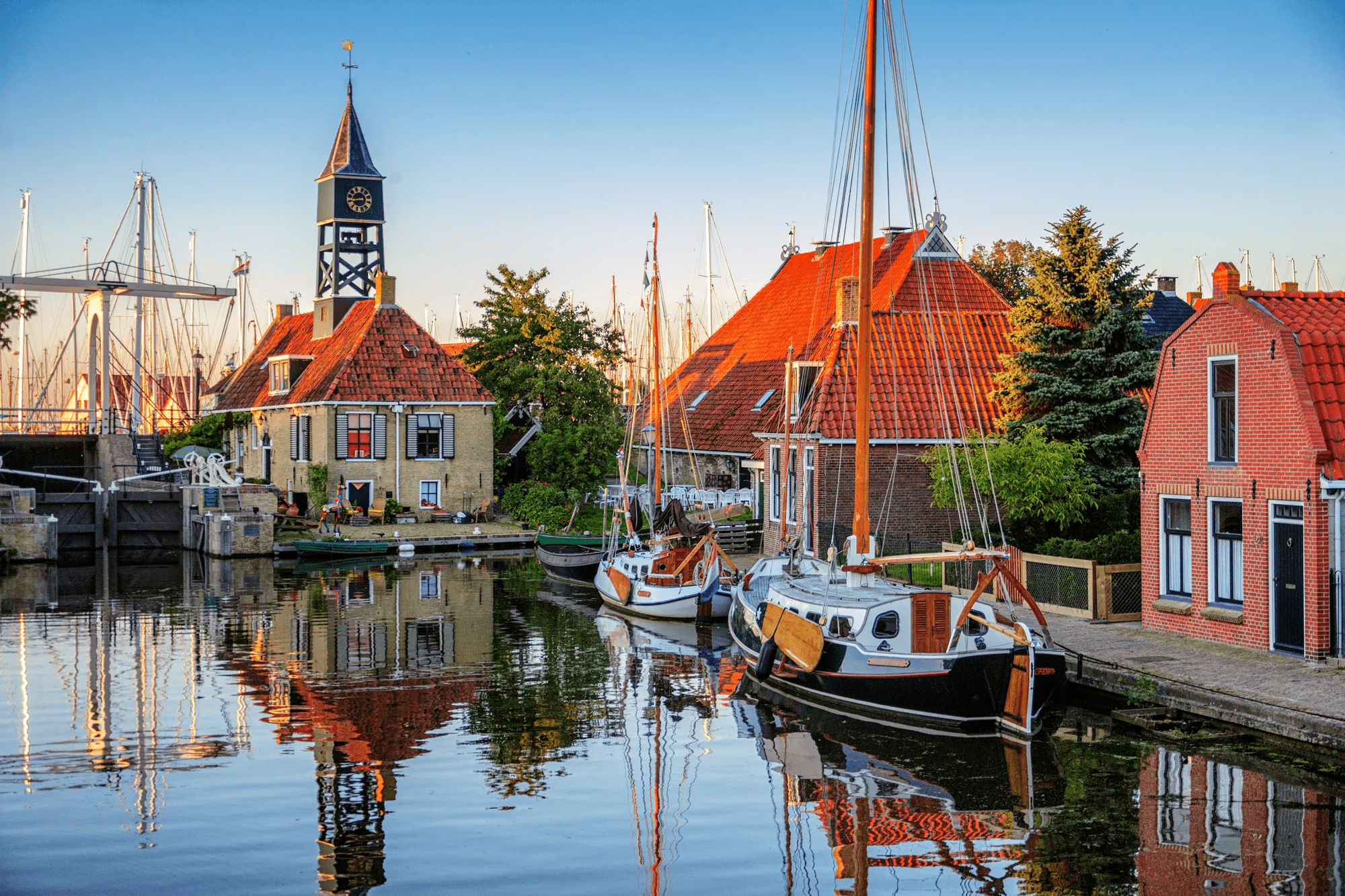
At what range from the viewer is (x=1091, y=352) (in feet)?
102

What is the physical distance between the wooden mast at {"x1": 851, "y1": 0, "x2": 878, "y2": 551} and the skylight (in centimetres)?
2155

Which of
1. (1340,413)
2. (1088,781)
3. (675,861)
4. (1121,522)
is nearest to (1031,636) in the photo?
(1088,781)

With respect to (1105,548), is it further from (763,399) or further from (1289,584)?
(763,399)

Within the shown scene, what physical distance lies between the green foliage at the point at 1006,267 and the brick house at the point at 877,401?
987 cm

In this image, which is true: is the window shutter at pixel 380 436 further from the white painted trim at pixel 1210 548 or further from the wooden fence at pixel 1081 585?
the white painted trim at pixel 1210 548

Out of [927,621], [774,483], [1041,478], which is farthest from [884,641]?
[774,483]

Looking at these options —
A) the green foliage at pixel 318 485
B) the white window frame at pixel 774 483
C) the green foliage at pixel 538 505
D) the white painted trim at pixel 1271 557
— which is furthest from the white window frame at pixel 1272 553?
the green foliage at pixel 318 485

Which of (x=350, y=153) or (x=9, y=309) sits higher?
(x=350, y=153)

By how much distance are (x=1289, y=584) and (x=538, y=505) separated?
3533 cm

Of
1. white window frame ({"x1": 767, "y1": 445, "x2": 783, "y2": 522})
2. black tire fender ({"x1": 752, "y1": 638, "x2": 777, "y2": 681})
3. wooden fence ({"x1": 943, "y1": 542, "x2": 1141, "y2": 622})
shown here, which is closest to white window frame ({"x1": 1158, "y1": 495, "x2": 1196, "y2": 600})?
wooden fence ({"x1": 943, "y1": 542, "x2": 1141, "y2": 622})

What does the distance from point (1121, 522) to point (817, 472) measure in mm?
8288

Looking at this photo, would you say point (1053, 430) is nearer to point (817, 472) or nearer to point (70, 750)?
point (817, 472)

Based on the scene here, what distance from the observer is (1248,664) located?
20281 mm

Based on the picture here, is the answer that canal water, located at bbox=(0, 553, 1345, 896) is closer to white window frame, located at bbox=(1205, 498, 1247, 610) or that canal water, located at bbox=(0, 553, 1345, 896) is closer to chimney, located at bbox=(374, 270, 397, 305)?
white window frame, located at bbox=(1205, 498, 1247, 610)
